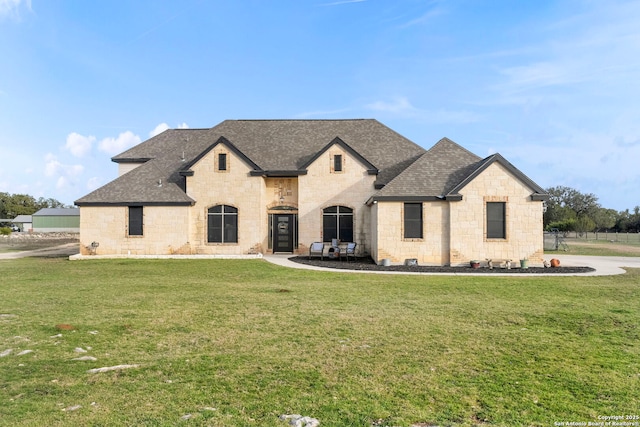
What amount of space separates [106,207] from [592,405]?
81.0ft

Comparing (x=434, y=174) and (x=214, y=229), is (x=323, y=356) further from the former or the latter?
(x=214, y=229)

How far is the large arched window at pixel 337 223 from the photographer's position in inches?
966

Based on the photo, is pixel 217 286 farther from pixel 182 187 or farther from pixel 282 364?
pixel 182 187

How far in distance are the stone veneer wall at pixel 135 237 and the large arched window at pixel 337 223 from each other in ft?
26.5

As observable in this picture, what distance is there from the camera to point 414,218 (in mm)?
19828

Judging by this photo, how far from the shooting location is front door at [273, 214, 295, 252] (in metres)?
25.2

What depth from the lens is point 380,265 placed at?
1942 centimetres

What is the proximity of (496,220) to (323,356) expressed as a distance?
15.7 metres

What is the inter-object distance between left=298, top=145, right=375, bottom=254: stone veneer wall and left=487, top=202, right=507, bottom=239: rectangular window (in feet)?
23.0

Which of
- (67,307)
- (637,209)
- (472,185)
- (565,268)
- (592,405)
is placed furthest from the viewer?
(637,209)

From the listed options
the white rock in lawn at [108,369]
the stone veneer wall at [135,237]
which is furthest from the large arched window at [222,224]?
the white rock in lawn at [108,369]

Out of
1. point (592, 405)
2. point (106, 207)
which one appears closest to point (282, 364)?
point (592, 405)

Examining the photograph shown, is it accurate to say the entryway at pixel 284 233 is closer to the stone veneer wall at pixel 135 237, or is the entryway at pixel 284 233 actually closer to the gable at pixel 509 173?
the stone veneer wall at pixel 135 237

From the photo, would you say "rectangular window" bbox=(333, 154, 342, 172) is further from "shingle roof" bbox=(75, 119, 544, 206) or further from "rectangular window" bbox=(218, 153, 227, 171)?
"rectangular window" bbox=(218, 153, 227, 171)
